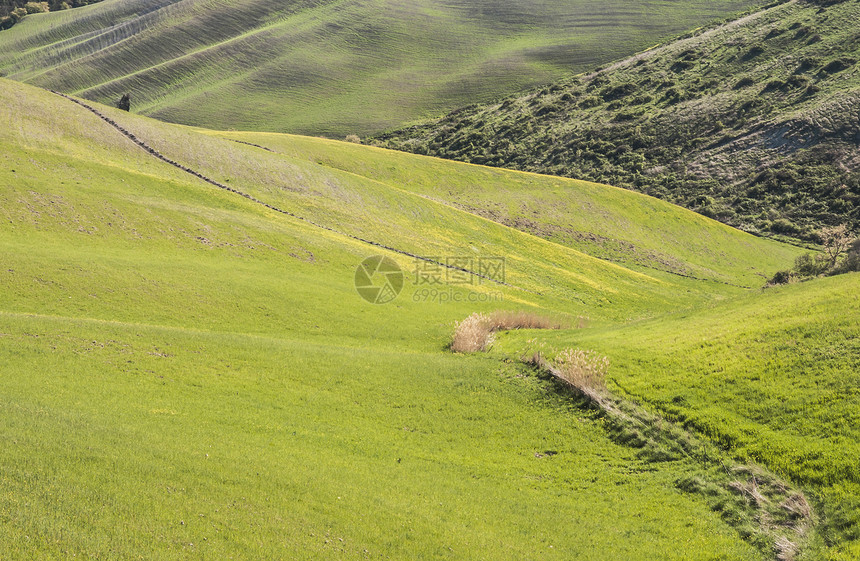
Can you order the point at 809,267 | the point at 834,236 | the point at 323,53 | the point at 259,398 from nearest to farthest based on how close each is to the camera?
1. the point at 259,398
2. the point at 809,267
3. the point at 834,236
4. the point at 323,53

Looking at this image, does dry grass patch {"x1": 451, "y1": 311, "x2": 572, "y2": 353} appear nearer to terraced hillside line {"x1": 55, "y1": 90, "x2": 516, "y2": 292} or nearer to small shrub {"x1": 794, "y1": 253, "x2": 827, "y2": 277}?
terraced hillside line {"x1": 55, "y1": 90, "x2": 516, "y2": 292}

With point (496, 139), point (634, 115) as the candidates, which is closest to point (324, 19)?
point (496, 139)

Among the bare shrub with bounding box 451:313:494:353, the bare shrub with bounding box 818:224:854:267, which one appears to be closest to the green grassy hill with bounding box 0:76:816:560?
the bare shrub with bounding box 451:313:494:353

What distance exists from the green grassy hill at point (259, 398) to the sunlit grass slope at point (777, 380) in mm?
2444

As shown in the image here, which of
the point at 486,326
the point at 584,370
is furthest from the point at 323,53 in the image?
the point at 584,370

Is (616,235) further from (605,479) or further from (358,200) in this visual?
(605,479)

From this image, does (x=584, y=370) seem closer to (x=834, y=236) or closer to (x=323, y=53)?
(x=834, y=236)

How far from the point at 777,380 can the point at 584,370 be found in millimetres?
7130

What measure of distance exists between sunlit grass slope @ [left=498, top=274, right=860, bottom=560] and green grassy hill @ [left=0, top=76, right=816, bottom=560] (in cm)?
244

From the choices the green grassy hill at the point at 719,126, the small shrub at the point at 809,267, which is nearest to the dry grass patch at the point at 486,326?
the small shrub at the point at 809,267

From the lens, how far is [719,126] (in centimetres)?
10625

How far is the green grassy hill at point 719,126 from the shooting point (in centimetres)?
8912

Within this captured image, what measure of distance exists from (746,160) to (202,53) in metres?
147

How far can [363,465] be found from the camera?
18.9 meters
